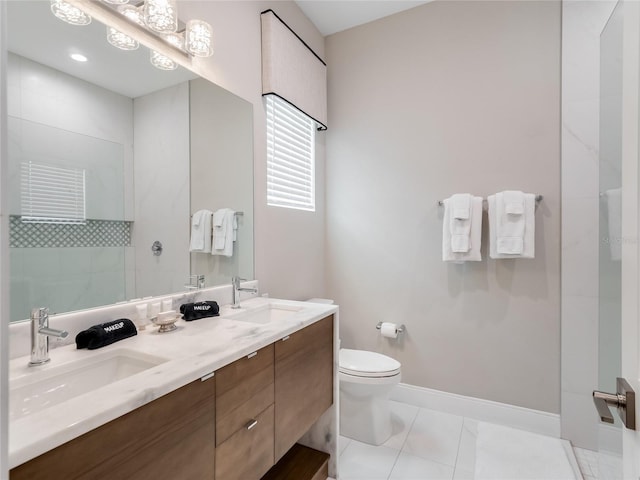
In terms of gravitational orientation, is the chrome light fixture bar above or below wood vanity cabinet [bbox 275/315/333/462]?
above

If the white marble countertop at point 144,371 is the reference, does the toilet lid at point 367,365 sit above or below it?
below

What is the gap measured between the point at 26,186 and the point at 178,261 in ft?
1.97

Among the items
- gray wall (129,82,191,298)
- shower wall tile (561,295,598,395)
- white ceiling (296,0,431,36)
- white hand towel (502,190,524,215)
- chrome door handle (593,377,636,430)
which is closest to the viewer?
chrome door handle (593,377,636,430)

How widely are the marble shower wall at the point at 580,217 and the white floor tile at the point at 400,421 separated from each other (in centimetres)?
89

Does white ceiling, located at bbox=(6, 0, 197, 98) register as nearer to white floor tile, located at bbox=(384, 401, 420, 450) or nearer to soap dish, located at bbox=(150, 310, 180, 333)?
soap dish, located at bbox=(150, 310, 180, 333)

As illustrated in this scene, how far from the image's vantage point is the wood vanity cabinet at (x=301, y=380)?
1.23 m

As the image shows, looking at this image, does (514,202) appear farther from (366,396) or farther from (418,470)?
(418,470)

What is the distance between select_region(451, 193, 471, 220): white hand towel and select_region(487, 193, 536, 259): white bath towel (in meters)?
0.16

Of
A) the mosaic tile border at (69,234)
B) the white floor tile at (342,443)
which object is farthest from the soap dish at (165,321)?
the white floor tile at (342,443)

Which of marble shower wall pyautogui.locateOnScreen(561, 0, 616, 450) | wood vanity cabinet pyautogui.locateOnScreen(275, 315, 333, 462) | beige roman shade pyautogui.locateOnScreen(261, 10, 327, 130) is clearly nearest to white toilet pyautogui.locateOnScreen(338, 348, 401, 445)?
wood vanity cabinet pyautogui.locateOnScreen(275, 315, 333, 462)

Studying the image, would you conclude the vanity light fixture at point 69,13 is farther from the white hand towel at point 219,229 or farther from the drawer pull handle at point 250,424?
the drawer pull handle at point 250,424

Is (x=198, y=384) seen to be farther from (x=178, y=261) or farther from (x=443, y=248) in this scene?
(x=443, y=248)

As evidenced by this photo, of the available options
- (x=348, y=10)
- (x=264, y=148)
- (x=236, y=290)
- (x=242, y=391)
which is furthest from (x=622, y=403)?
(x=348, y=10)

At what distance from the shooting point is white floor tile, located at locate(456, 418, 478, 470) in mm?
1734
